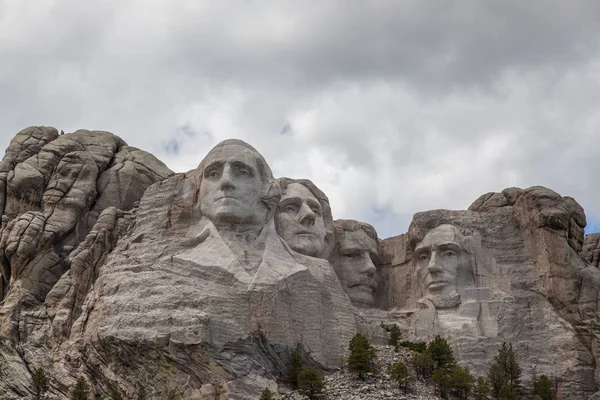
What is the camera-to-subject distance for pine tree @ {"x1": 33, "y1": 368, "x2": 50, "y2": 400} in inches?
1111

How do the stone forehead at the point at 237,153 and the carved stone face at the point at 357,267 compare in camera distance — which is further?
the carved stone face at the point at 357,267

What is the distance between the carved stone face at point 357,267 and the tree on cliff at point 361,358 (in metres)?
5.06

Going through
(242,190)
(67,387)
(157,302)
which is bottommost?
(67,387)

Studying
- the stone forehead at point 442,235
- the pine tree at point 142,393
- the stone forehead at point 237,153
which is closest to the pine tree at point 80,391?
the pine tree at point 142,393

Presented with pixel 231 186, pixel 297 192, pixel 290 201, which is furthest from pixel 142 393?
pixel 297 192

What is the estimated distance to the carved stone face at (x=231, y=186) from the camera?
3050 cm

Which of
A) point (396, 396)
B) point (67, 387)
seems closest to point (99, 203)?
point (67, 387)

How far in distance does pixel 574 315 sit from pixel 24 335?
1406 centimetres

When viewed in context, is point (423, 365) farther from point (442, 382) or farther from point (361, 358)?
point (361, 358)

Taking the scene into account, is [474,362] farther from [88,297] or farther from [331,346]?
[88,297]

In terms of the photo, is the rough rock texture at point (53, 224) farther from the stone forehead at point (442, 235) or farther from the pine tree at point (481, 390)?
the pine tree at point (481, 390)

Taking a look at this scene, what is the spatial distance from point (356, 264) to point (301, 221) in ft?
8.63

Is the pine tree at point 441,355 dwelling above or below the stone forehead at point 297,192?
below

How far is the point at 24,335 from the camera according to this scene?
97.8 feet
